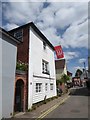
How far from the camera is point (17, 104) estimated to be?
569 inches

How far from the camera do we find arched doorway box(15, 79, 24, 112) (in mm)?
14391

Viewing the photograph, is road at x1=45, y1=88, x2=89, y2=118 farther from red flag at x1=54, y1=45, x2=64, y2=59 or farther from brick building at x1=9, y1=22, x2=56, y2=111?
red flag at x1=54, y1=45, x2=64, y2=59

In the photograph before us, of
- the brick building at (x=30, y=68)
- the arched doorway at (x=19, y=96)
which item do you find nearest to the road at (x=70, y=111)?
the brick building at (x=30, y=68)

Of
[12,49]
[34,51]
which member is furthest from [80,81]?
[12,49]

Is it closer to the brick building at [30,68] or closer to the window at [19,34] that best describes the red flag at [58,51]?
the brick building at [30,68]

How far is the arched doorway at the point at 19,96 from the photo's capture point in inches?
567

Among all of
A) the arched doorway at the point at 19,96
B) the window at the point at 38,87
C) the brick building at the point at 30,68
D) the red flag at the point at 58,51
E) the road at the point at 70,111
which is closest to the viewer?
the road at the point at 70,111

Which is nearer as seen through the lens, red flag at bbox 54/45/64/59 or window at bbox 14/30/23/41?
window at bbox 14/30/23/41

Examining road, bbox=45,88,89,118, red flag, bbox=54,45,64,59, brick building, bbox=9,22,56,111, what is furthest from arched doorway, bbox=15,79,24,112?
red flag, bbox=54,45,64,59

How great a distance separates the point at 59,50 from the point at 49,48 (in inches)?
87.9

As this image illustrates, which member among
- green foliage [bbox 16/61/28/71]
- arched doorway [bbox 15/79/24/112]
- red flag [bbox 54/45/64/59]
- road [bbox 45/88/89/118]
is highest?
red flag [bbox 54/45/64/59]

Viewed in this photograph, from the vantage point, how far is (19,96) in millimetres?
14758

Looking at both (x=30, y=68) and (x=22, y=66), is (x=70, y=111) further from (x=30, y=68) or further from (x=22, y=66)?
(x=22, y=66)

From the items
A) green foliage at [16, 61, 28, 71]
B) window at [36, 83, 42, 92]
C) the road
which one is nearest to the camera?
the road
